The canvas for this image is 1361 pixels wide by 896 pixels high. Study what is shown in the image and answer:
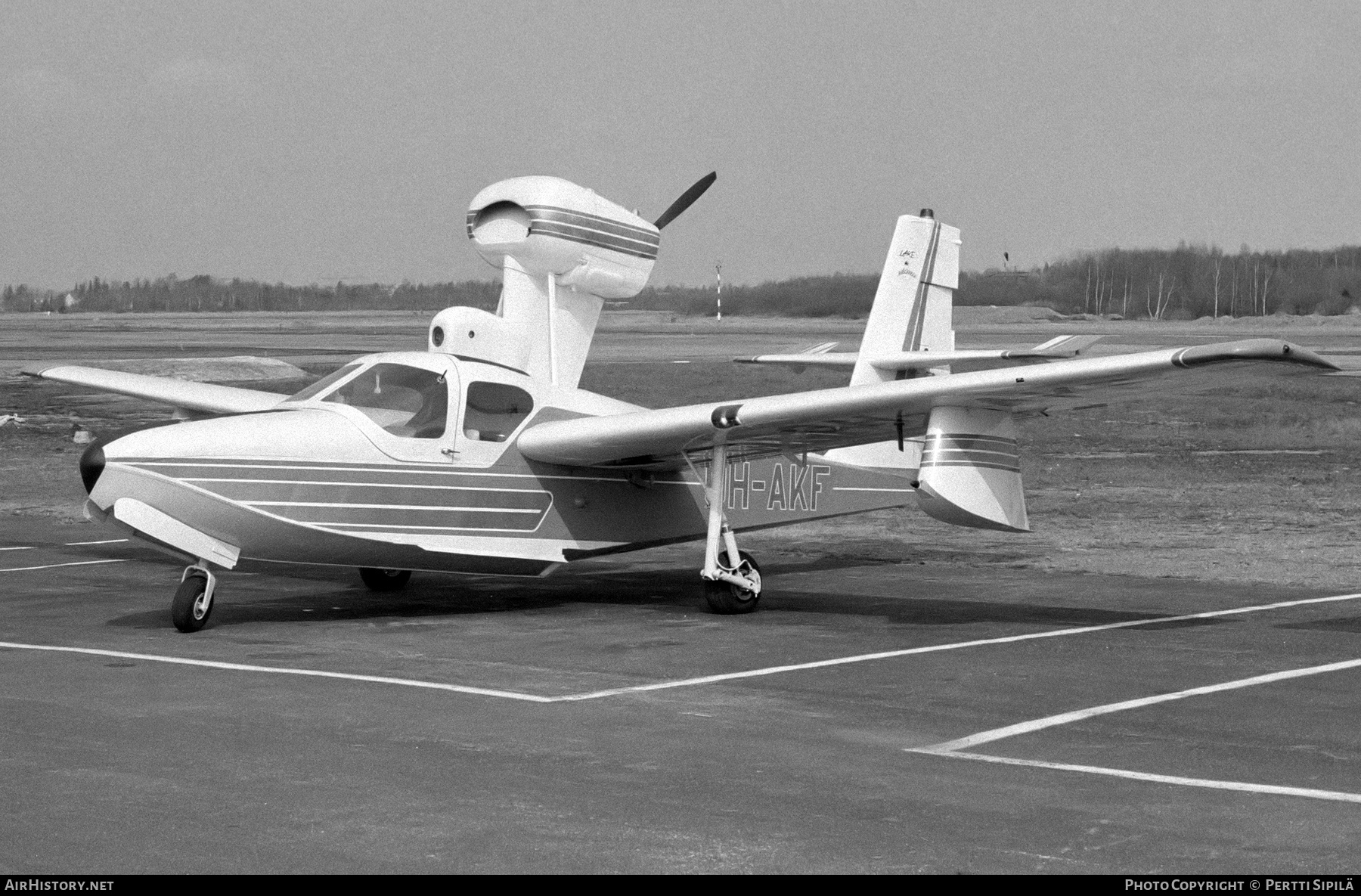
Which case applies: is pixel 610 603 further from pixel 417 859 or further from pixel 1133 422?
pixel 1133 422

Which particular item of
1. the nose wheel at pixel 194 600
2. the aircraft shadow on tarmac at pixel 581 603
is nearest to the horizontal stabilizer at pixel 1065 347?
the aircraft shadow on tarmac at pixel 581 603

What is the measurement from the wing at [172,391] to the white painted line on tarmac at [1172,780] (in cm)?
1009

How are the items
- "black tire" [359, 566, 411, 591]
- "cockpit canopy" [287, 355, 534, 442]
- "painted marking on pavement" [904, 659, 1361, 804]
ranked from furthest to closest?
1. "black tire" [359, 566, 411, 591]
2. "cockpit canopy" [287, 355, 534, 442]
3. "painted marking on pavement" [904, 659, 1361, 804]

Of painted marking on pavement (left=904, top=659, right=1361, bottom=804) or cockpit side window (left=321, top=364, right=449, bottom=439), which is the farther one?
cockpit side window (left=321, top=364, right=449, bottom=439)

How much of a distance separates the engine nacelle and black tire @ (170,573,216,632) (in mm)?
4714

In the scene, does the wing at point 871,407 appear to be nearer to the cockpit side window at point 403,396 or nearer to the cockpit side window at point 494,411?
the cockpit side window at point 494,411

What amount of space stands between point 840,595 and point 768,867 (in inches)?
362

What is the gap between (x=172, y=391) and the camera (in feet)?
59.7

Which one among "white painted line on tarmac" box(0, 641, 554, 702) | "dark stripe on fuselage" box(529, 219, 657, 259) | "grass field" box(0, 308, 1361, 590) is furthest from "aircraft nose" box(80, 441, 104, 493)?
"grass field" box(0, 308, 1361, 590)

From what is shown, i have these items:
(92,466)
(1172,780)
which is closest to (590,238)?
(92,466)

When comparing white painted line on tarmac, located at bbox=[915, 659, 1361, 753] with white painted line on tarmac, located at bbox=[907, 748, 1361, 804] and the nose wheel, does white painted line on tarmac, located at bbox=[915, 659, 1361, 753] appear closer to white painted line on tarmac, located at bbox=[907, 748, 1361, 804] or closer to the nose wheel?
white painted line on tarmac, located at bbox=[907, 748, 1361, 804]

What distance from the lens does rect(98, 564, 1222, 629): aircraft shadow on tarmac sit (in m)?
13.9

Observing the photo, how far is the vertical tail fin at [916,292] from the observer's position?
1730 cm

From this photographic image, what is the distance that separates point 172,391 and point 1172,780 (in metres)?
13.3
